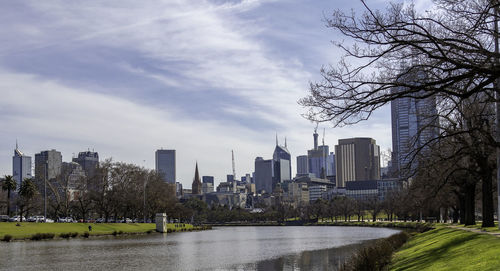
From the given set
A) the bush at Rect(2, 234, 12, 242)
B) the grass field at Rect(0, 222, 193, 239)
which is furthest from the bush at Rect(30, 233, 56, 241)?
the bush at Rect(2, 234, 12, 242)

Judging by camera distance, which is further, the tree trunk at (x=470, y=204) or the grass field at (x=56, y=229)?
the grass field at (x=56, y=229)

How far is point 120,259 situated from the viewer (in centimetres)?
4788

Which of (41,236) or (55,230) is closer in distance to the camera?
(41,236)

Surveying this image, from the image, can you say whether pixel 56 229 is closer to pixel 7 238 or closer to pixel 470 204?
pixel 7 238


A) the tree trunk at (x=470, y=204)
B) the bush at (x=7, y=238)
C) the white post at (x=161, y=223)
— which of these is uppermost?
the tree trunk at (x=470, y=204)

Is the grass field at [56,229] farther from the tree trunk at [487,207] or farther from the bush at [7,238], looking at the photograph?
the tree trunk at [487,207]

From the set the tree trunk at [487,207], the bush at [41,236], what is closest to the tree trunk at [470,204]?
the tree trunk at [487,207]

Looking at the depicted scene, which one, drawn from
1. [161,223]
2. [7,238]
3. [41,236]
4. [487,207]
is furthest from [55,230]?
[487,207]

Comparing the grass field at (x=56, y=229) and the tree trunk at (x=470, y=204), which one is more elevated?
the tree trunk at (x=470, y=204)

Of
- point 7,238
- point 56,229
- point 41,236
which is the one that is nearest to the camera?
point 7,238

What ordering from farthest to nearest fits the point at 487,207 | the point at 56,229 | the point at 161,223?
the point at 161,223 → the point at 56,229 → the point at 487,207

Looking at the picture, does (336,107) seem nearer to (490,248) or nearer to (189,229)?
(490,248)

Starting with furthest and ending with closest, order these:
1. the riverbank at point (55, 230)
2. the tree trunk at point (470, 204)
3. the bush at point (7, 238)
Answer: the riverbank at point (55, 230) < the bush at point (7, 238) < the tree trunk at point (470, 204)

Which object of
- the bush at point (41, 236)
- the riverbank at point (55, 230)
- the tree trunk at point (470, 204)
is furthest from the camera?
the bush at point (41, 236)
